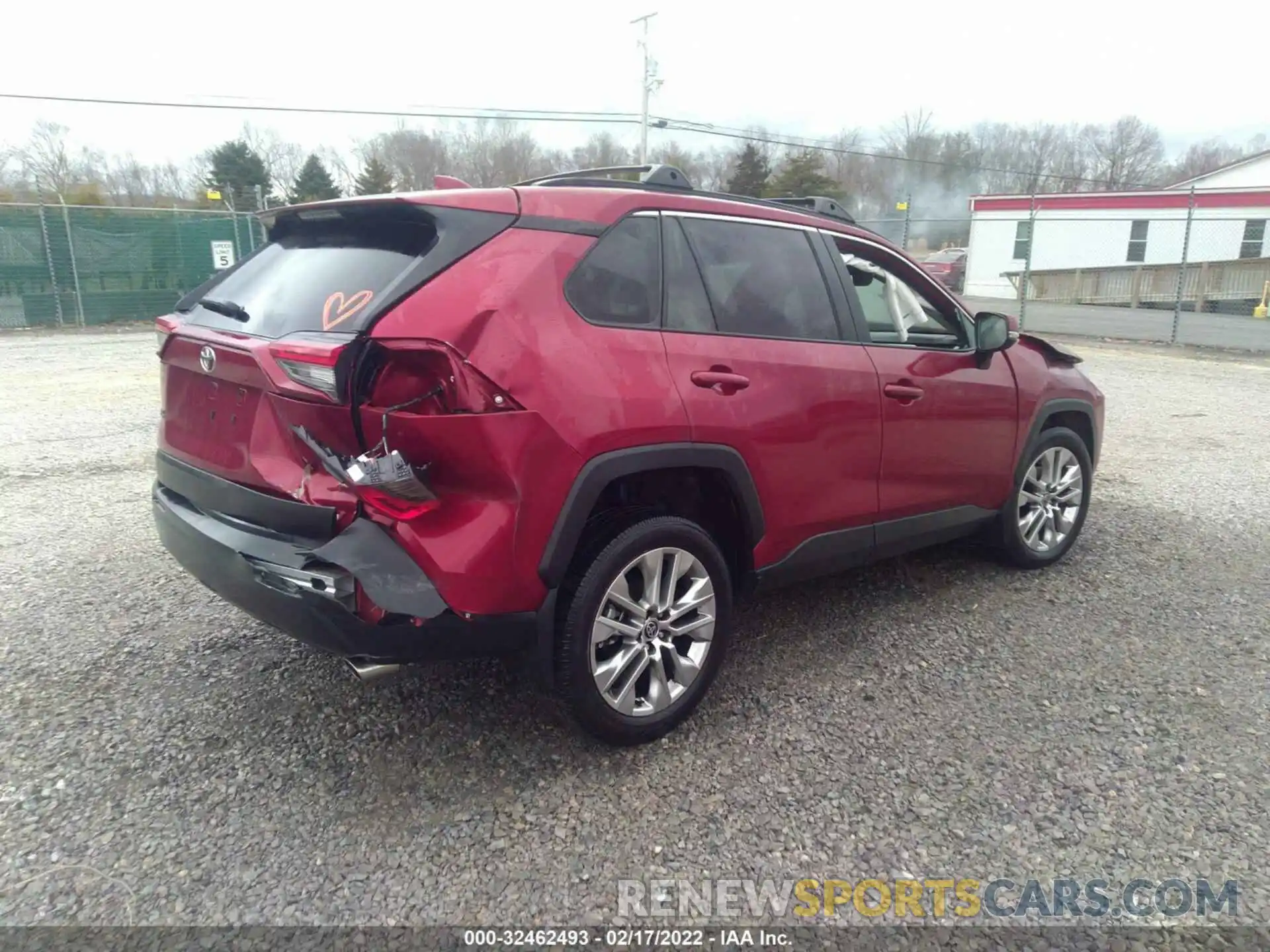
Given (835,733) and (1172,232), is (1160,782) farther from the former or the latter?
(1172,232)

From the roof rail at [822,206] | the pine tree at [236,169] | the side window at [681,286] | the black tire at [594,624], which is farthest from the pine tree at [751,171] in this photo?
the black tire at [594,624]

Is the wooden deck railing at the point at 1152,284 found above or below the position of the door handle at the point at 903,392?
below

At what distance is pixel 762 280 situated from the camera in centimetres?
317

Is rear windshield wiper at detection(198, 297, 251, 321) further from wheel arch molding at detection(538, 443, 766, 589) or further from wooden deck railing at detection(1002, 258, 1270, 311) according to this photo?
wooden deck railing at detection(1002, 258, 1270, 311)

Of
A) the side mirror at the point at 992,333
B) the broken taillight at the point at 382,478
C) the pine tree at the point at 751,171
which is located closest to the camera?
the broken taillight at the point at 382,478

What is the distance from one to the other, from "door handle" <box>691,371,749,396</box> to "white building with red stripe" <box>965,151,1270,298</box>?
28356 mm

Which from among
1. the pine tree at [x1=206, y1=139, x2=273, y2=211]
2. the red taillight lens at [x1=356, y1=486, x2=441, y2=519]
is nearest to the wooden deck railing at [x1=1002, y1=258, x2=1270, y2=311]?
the red taillight lens at [x1=356, y1=486, x2=441, y2=519]

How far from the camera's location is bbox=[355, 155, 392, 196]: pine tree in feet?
126

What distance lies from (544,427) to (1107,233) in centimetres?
3617

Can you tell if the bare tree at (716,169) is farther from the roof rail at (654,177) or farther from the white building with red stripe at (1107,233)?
the roof rail at (654,177)

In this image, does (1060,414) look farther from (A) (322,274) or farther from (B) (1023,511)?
(A) (322,274)

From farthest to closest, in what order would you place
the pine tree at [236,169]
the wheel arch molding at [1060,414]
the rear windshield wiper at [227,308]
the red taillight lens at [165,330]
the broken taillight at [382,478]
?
the pine tree at [236,169] → the wheel arch molding at [1060,414] → the red taillight lens at [165,330] → the rear windshield wiper at [227,308] → the broken taillight at [382,478]

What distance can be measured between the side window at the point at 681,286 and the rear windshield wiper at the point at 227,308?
4.50ft

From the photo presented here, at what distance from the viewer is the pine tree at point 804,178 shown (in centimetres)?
3456
